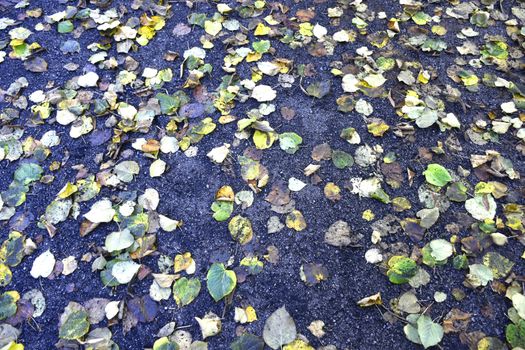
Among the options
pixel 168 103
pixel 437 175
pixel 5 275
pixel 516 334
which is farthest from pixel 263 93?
pixel 516 334

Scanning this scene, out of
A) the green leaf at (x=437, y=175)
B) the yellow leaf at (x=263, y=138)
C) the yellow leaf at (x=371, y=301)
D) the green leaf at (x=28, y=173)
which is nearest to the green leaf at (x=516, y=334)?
the yellow leaf at (x=371, y=301)

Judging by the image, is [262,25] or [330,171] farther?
[262,25]

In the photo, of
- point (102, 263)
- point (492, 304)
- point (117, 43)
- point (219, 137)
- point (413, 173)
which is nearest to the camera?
point (492, 304)

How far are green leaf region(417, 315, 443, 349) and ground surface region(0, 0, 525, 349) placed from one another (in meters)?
0.01

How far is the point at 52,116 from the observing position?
2637 millimetres

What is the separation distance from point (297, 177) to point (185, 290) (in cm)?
84

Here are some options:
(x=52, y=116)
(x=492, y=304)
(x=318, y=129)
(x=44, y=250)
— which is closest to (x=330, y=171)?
(x=318, y=129)

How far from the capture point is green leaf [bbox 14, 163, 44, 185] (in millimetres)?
2369

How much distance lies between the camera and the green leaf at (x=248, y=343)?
1827 mm

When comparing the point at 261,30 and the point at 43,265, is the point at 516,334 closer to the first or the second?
the point at 43,265

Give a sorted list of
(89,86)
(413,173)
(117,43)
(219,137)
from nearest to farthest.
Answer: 1. (413,173)
2. (219,137)
3. (89,86)
4. (117,43)

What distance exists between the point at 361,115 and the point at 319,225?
80 cm

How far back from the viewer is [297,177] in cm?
233

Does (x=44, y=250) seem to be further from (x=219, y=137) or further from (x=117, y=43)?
(x=117, y=43)
